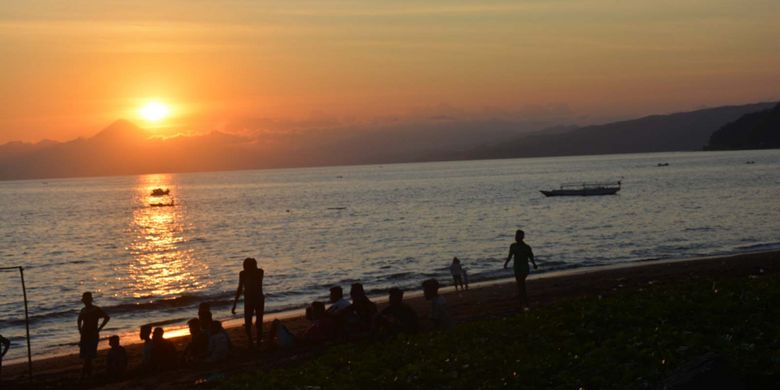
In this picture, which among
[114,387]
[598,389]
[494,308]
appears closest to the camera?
[598,389]

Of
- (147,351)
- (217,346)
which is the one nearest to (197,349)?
(217,346)

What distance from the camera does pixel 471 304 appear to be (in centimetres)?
2700

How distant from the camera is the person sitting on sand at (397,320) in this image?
1738cm

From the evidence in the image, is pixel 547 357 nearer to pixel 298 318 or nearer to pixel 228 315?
pixel 298 318

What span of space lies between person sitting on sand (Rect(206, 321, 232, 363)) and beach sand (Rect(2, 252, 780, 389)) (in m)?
0.29

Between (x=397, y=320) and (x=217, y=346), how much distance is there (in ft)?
12.2

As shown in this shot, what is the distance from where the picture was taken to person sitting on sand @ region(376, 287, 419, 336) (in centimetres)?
1738

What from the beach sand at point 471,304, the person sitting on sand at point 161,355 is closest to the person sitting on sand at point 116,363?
the beach sand at point 471,304

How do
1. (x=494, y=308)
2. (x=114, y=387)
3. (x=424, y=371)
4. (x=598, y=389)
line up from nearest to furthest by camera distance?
(x=598, y=389), (x=424, y=371), (x=114, y=387), (x=494, y=308)

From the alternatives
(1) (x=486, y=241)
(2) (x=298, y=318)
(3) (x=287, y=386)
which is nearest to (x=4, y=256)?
(1) (x=486, y=241)

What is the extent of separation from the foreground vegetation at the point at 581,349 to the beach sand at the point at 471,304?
228 cm

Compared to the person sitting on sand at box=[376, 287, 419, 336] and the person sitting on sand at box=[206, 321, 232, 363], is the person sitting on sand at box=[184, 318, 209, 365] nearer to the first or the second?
the person sitting on sand at box=[206, 321, 232, 363]

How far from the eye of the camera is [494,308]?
24875 millimetres

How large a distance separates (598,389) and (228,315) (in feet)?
72.8
